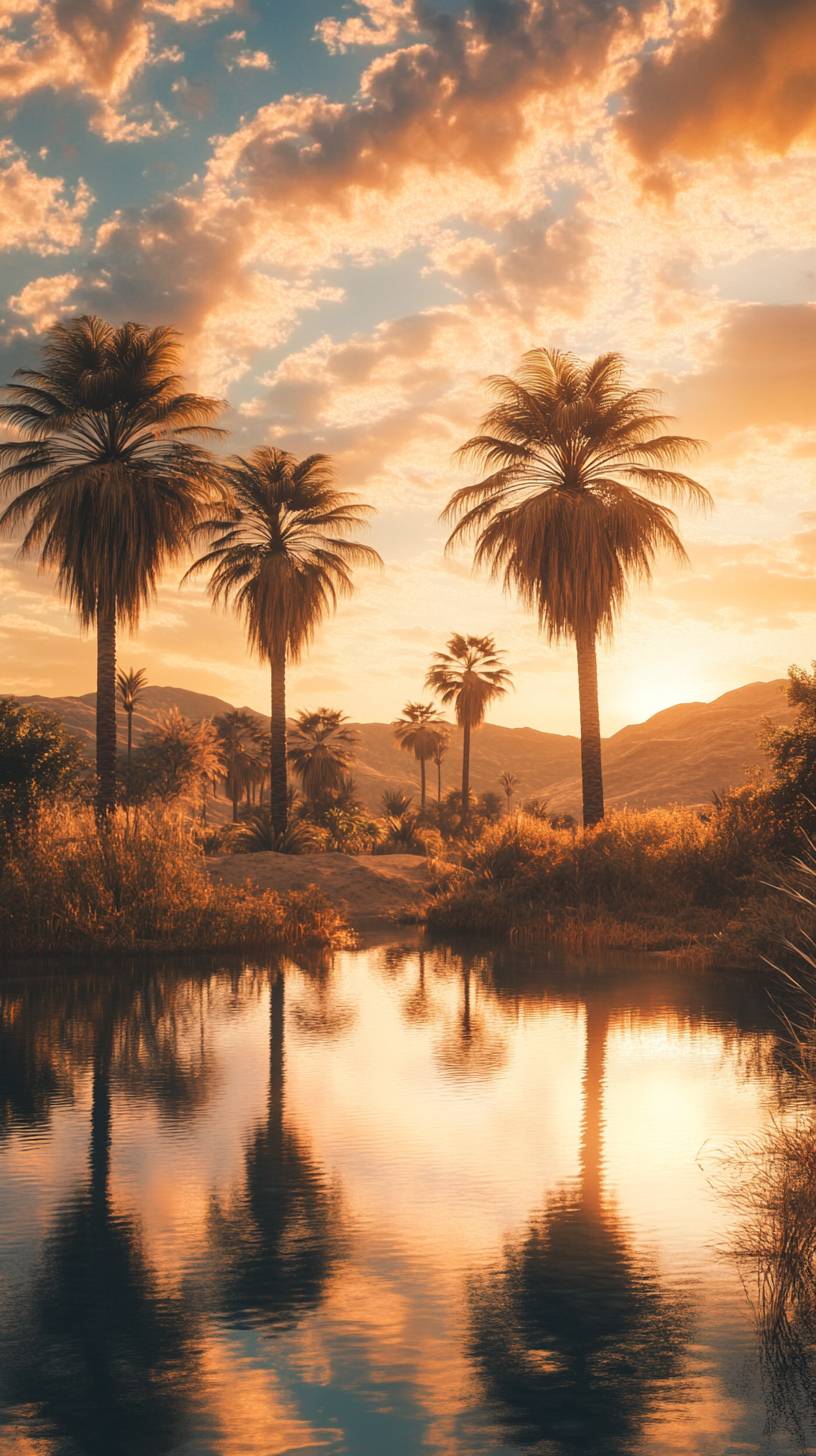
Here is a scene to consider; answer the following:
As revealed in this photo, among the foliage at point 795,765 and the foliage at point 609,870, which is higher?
the foliage at point 795,765

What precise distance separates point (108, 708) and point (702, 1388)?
27.1 meters

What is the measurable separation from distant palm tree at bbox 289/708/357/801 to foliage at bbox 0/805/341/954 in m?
56.4

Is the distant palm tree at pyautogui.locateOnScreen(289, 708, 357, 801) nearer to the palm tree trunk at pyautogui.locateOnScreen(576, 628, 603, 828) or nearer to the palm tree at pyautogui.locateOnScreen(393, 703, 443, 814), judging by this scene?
the palm tree at pyautogui.locateOnScreen(393, 703, 443, 814)

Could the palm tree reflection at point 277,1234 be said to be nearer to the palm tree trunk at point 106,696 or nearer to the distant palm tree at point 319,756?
the palm tree trunk at point 106,696

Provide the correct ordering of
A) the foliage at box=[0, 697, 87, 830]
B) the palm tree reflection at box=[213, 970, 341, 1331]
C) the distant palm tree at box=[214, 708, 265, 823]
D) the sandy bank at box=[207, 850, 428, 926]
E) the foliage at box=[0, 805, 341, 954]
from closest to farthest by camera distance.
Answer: the palm tree reflection at box=[213, 970, 341, 1331] < the foliage at box=[0, 805, 341, 954] < the foliage at box=[0, 697, 87, 830] < the sandy bank at box=[207, 850, 428, 926] < the distant palm tree at box=[214, 708, 265, 823]

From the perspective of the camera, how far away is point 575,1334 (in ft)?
19.7

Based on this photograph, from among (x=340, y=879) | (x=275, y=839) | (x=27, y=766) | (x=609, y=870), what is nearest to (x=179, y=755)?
(x=275, y=839)

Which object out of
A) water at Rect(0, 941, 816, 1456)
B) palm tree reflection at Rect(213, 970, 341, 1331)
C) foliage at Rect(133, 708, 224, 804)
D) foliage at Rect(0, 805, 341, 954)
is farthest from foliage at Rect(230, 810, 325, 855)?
foliage at Rect(133, 708, 224, 804)

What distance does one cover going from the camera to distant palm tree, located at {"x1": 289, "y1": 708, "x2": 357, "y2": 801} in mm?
82438

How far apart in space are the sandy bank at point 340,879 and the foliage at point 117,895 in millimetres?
8805

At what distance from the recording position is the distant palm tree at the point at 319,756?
270 feet

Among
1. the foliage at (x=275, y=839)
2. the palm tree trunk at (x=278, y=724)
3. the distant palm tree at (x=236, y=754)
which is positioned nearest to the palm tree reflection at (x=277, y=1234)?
the foliage at (x=275, y=839)

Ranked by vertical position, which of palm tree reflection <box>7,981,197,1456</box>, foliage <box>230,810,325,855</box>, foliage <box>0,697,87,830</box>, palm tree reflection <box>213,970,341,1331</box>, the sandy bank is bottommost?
palm tree reflection <box>213,970,341,1331</box>

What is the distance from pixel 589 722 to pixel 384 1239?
90.7 feet
